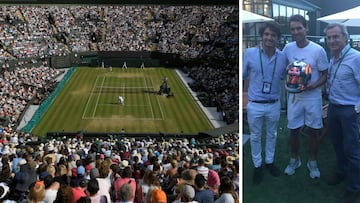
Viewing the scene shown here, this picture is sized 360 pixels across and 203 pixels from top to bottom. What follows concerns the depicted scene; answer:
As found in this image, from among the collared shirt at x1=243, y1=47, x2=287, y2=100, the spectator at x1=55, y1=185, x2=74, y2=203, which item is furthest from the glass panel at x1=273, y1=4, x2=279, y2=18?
the spectator at x1=55, y1=185, x2=74, y2=203

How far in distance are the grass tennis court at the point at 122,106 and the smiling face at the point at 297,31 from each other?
746 cm

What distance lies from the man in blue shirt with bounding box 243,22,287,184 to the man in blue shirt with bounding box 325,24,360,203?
61 cm

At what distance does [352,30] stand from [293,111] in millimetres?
1166

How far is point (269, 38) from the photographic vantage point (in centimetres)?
600

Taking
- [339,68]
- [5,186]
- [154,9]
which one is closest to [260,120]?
[339,68]

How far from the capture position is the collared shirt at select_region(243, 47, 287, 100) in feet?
19.6

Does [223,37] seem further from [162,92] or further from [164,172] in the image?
[164,172]

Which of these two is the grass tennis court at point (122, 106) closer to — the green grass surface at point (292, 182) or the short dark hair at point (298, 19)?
the green grass surface at point (292, 182)

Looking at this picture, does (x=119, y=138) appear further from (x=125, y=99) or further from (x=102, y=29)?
(x=102, y=29)

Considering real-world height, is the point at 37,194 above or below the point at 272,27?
below

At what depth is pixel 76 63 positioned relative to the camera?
2000cm

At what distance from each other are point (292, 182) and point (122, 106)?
33.7ft

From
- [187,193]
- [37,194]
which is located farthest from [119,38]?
[187,193]

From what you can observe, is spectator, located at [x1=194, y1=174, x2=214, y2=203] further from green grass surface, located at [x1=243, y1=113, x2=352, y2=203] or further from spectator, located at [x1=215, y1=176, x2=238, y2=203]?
green grass surface, located at [x1=243, y1=113, x2=352, y2=203]
